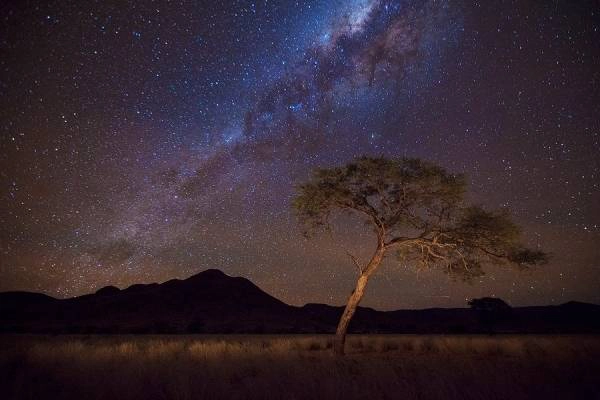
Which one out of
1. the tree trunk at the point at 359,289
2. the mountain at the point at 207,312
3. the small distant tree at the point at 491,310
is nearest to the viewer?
the tree trunk at the point at 359,289

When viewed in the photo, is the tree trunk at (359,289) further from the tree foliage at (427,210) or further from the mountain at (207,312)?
the mountain at (207,312)

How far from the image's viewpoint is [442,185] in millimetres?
22203

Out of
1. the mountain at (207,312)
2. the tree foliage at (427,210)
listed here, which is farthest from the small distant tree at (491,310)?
the tree foliage at (427,210)

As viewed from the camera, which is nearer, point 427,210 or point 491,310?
point 427,210

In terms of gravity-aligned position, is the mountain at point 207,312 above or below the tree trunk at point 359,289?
above

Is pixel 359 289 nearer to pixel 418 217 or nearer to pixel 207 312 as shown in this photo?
pixel 418 217

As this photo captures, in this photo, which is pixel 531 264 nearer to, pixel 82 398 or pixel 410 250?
pixel 410 250

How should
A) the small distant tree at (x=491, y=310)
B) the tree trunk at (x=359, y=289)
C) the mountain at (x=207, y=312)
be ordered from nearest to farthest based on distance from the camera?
the tree trunk at (x=359, y=289) < the mountain at (x=207, y=312) < the small distant tree at (x=491, y=310)

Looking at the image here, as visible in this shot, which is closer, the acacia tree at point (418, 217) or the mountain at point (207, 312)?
the acacia tree at point (418, 217)

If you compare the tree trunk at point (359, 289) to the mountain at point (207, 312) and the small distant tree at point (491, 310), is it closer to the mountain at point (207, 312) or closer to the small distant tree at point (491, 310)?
the mountain at point (207, 312)

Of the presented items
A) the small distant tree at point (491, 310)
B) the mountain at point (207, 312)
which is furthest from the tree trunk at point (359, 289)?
the small distant tree at point (491, 310)

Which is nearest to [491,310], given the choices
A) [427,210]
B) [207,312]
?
[207,312]

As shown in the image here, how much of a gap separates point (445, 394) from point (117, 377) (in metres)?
6.18

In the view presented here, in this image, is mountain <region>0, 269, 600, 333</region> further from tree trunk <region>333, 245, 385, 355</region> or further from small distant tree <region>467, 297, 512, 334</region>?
tree trunk <region>333, 245, 385, 355</region>
